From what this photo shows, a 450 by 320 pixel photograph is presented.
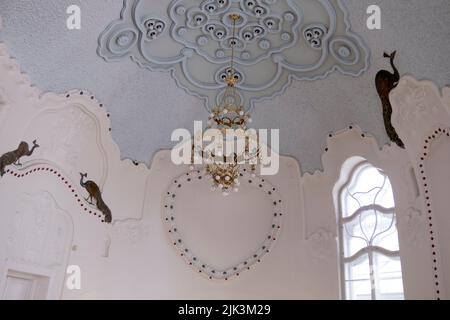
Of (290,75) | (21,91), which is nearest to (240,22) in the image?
(290,75)

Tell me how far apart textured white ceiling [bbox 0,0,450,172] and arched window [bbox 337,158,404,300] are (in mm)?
760

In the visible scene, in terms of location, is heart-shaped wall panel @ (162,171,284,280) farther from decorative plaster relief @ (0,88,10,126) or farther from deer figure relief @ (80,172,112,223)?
decorative plaster relief @ (0,88,10,126)

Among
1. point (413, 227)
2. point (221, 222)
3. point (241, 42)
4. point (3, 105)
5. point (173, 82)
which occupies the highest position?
point (241, 42)

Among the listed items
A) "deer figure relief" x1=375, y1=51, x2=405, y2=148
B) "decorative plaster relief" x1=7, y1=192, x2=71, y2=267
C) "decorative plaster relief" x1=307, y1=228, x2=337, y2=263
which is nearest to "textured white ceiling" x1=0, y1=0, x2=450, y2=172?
"deer figure relief" x1=375, y1=51, x2=405, y2=148

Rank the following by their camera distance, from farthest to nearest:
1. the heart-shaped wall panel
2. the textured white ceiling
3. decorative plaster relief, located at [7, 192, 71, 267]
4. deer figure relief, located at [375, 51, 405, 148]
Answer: the heart-shaped wall panel
decorative plaster relief, located at [7, 192, 71, 267]
deer figure relief, located at [375, 51, 405, 148]
the textured white ceiling

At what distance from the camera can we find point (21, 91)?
6.76 meters

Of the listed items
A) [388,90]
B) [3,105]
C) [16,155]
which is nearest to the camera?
[3,105]

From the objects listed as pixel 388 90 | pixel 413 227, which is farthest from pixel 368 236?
pixel 388 90

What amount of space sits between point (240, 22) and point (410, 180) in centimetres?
333

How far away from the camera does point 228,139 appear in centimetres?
896

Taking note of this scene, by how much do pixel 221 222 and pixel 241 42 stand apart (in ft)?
10.1

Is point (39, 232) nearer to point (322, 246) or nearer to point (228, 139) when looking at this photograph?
point (228, 139)

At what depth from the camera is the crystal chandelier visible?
6.68 metres
